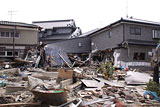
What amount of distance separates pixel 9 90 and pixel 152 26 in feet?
53.2

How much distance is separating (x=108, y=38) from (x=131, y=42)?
357 cm

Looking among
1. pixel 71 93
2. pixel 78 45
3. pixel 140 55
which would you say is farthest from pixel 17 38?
pixel 140 55

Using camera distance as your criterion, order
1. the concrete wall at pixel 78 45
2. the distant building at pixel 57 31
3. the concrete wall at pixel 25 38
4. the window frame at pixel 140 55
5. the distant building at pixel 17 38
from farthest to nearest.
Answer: the distant building at pixel 57 31 < the concrete wall at pixel 78 45 < the concrete wall at pixel 25 38 < the distant building at pixel 17 38 < the window frame at pixel 140 55

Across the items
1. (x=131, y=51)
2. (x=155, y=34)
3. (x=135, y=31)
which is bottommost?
(x=131, y=51)

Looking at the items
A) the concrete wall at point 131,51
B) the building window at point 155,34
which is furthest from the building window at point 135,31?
the building window at point 155,34

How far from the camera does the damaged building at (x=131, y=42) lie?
15008mm

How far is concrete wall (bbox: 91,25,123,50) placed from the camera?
1587cm

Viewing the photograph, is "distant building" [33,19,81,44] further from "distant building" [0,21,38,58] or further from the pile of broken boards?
the pile of broken boards

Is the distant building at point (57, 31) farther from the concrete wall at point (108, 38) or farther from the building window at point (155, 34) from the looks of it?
the building window at point (155, 34)

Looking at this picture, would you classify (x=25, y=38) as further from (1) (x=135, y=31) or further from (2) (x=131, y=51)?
(1) (x=135, y=31)

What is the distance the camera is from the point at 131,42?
48.9ft

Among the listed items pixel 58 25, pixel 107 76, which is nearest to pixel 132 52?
pixel 107 76

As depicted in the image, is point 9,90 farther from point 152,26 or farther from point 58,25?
point 58,25

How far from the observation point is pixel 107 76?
9547 millimetres
